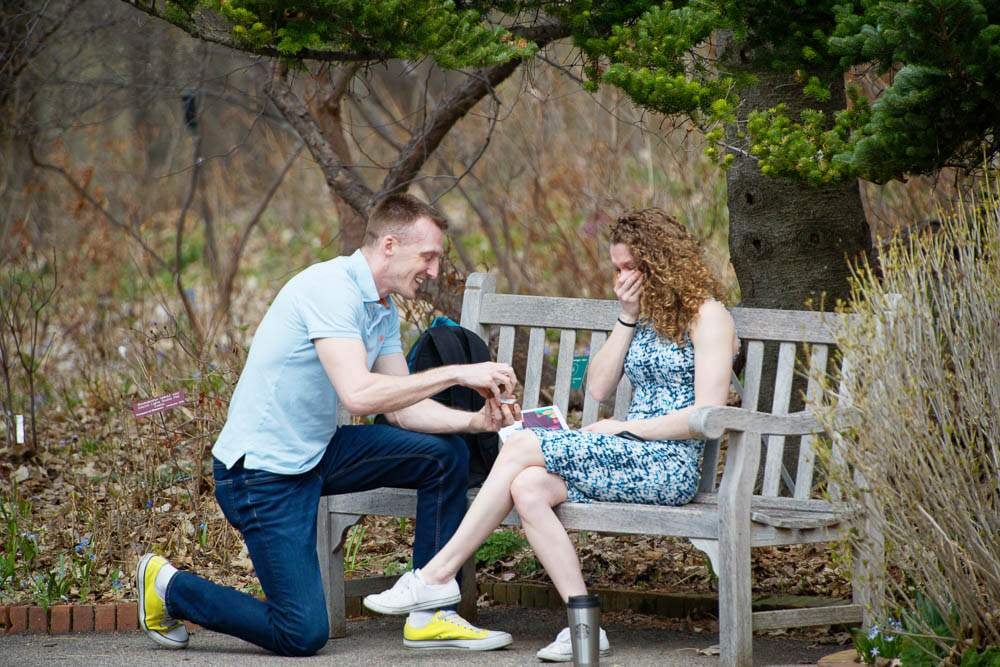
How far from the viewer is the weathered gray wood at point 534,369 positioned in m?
4.81

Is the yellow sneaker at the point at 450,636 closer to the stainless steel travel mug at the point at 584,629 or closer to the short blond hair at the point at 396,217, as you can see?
the stainless steel travel mug at the point at 584,629

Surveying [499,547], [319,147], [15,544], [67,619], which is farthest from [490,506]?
[319,147]

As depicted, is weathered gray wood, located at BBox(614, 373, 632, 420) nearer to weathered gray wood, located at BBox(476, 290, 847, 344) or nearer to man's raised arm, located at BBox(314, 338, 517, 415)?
weathered gray wood, located at BBox(476, 290, 847, 344)

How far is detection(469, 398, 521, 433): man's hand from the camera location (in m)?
4.16

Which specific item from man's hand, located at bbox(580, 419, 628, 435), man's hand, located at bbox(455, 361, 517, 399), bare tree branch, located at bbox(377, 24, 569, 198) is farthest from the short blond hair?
bare tree branch, located at bbox(377, 24, 569, 198)

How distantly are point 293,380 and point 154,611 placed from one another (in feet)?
3.05

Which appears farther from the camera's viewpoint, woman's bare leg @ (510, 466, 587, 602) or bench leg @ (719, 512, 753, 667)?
woman's bare leg @ (510, 466, 587, 602)

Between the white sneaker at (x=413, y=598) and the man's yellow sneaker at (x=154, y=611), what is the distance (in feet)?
2.41

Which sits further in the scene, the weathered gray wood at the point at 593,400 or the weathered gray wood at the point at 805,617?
the weathered gray wood at the point at 593,400

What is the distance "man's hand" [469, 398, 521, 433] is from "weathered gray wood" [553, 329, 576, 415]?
1.82 ft

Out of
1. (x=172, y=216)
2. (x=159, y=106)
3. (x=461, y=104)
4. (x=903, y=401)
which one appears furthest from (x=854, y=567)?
(x=172, y=216)

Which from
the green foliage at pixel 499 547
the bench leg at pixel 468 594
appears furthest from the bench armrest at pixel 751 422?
the green foliage at pixel 499 547

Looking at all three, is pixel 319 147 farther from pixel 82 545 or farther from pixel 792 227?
pixel 792 227

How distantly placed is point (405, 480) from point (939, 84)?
2.10 metres
